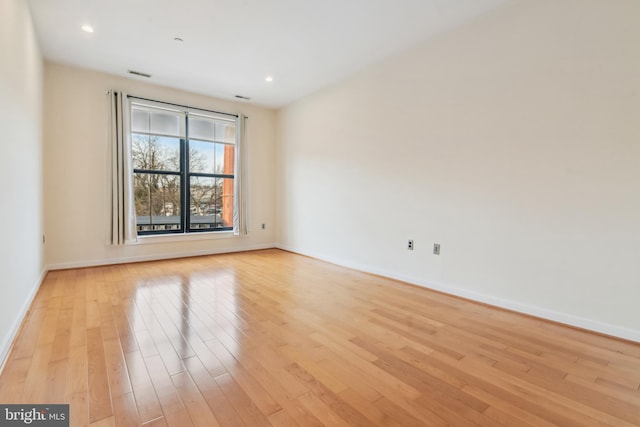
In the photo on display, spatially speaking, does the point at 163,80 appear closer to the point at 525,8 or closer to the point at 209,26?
the point at 209,26

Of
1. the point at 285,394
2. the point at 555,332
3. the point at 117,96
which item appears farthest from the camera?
the point at 117,96

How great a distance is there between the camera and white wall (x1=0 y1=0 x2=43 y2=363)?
6.61 feet

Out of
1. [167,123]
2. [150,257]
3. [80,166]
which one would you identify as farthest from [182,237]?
[167,123]

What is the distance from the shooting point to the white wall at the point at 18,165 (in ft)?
6.61

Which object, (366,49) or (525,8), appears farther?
(366,49)

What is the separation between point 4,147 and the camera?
80.1 inches

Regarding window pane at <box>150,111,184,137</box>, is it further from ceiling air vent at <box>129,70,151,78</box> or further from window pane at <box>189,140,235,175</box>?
ceiling air vent at <box>129,70,151,78</box>

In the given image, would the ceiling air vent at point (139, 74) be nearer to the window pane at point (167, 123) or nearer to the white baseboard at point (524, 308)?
the window pane at point (167, 123)

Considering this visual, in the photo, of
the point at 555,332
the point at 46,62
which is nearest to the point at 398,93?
the point at 555,332

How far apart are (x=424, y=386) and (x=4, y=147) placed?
3.05m

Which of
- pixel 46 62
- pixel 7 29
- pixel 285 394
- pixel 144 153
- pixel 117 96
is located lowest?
pixel 285 394

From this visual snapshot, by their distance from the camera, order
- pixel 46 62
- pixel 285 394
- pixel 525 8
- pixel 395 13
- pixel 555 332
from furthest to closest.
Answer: pixel 46 62, pixel 395 13, pixel 525 8, pixel 555 332, pixel 285 394

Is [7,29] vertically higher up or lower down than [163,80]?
lower down

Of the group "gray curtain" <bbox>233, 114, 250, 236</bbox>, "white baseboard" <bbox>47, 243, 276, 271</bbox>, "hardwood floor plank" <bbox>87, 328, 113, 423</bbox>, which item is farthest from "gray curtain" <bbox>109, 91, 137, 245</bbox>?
"hardwood floor plank" <bbox>87, 328, 113, 423</bbox>
